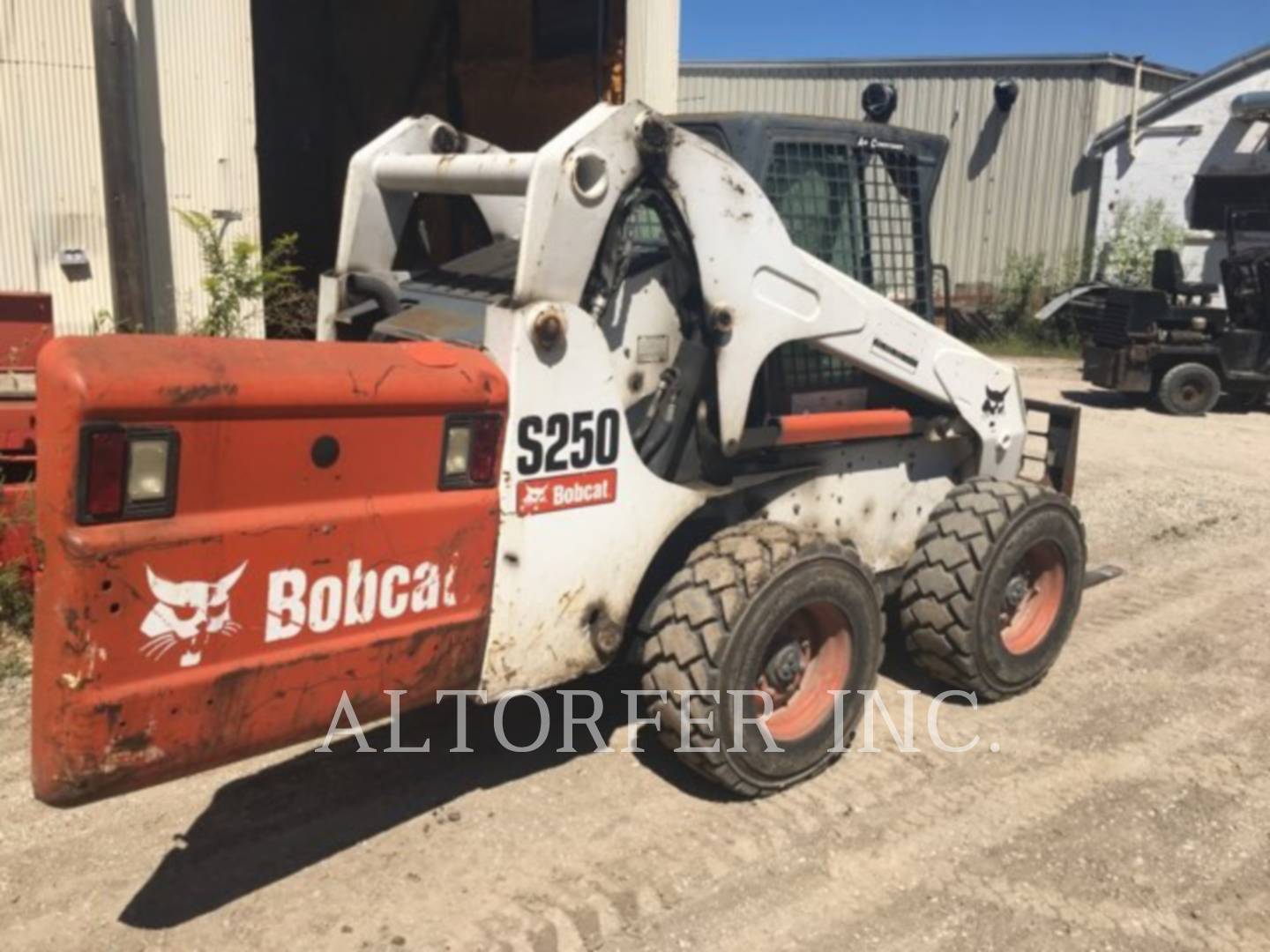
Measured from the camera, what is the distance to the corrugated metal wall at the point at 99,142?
22.1 ft

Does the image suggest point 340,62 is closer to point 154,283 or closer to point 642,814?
point 154,283

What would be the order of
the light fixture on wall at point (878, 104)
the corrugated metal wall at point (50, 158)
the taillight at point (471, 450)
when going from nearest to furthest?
1. the taillight at point (471, 450)
2. the light fixture on wall at point (878, 104)
3. the corrugated metal wall at point (50, 158)

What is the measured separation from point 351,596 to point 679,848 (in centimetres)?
133

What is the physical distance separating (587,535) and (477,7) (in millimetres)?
8085

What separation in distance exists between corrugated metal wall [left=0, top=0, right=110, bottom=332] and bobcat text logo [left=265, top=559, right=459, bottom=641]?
4.99m

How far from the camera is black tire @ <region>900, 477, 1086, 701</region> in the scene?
4453mm

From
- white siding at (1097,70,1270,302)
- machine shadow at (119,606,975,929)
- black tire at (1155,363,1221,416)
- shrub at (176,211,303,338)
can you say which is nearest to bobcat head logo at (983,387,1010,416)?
machine shadow at (119,606,975,929)

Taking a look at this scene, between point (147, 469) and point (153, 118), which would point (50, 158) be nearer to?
point (153, 118)

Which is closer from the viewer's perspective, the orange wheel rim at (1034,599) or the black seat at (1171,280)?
the orange wheel rim at (1034,599)

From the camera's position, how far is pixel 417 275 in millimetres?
4047

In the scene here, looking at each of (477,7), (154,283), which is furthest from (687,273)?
(477,7)

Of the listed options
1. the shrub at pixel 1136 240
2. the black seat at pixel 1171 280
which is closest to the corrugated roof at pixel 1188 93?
the shrub at pixel 1136 240

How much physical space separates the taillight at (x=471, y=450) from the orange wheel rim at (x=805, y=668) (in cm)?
123

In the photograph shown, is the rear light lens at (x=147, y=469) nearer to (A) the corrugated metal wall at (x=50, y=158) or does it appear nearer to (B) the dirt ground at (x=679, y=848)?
(B) the dirt ground at (x=679, y=848)
